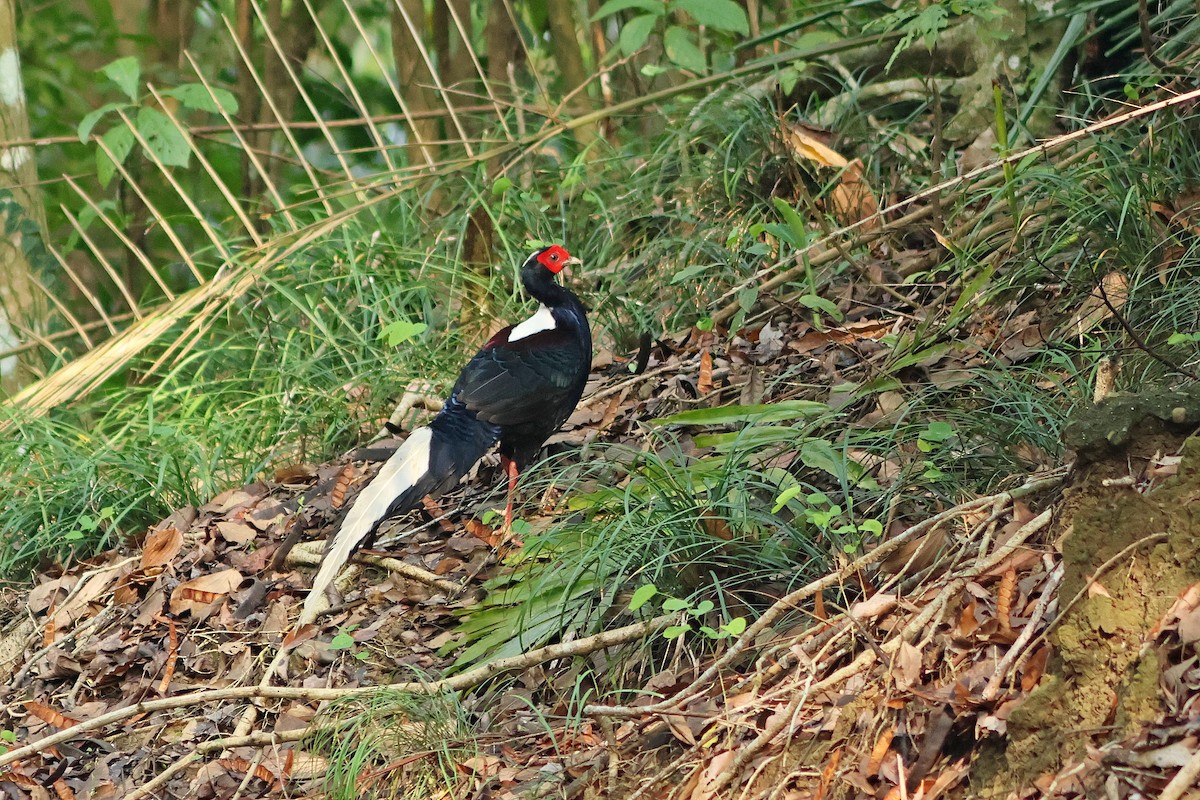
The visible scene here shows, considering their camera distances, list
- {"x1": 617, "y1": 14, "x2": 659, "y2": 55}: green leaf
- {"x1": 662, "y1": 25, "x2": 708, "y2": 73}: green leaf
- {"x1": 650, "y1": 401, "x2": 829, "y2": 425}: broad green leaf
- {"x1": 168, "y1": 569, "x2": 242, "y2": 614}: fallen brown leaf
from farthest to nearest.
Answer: {"x1": 662, "y1": 25, "x2": 708, "y2": 73}: green leaf → {"x1": 617, "y1": 14, "x2": 659, "y2": 55}: green leaf → {"x1": 168, "y1": 569, "x2": 242, "y2": 614}: fallen brown leaf → {"x1": 650, "y1": 401, "x2": 829, "y2": 425}: broad green leaf

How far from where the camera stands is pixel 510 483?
13.4 ft

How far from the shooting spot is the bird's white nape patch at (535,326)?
14.2ft

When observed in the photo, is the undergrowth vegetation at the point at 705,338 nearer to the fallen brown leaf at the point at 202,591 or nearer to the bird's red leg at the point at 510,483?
the bird's red leg at the point at 510,483

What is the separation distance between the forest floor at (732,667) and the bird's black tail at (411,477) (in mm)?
173

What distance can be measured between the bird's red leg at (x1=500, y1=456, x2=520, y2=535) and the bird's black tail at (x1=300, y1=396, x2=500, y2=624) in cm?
16

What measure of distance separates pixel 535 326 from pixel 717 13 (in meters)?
1.40

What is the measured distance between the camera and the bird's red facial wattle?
4590mm

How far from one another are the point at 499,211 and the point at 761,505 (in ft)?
9.17

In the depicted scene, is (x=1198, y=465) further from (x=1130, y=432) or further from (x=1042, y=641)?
(x=1042, y=641)

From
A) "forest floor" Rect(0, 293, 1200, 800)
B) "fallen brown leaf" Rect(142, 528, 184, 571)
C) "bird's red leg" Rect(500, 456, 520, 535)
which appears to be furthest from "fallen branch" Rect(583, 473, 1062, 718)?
Result: "fallen brown leaf" Rect(142, 528, 184, 571)

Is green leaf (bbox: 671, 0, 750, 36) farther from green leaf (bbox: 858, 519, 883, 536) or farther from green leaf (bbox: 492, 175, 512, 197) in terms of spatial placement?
green leaf (bbox: 858, 519, 883, 536)

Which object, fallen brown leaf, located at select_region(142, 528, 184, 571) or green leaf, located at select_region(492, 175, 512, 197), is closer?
fallen brown leaf, located at select_region(142, 528, 184, 571)

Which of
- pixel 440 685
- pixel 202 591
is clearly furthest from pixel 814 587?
pixel 202 591

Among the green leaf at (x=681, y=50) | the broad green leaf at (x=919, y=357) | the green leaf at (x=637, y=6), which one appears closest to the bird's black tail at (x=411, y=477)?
the broad green leaf at (x=919, y=357)
